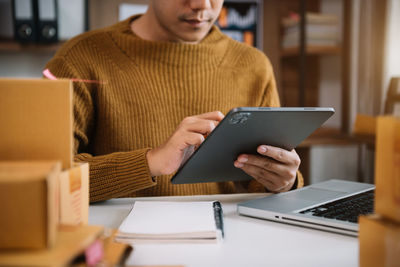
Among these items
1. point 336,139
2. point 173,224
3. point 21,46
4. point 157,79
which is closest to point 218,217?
point 173,224

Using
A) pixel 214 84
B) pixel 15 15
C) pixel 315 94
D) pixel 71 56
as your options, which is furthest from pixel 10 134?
pixel 315 94

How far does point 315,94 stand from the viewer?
2369 mm

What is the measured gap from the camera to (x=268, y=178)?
0.90 m

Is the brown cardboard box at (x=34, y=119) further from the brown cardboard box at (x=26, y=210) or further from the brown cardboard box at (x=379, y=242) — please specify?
the brown cardboard box at (x=379, y=242)

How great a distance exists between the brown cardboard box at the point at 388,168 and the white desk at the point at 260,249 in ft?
0.47

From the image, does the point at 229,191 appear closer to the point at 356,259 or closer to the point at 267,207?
the point at 267,207

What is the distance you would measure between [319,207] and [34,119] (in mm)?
520

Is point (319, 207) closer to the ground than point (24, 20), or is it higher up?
closer to the ground

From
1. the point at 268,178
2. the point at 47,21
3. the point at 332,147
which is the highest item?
the point at 47,21

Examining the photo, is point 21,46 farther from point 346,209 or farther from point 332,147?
point 346,209

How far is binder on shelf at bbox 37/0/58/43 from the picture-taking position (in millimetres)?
1853

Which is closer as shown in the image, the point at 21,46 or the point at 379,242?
the point at 379,242

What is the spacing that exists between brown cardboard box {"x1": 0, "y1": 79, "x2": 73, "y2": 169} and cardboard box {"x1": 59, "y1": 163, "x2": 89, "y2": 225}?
33 mm

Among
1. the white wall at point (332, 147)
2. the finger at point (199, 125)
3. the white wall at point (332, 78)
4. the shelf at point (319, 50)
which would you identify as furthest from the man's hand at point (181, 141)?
the white wall at point (332, 78)
